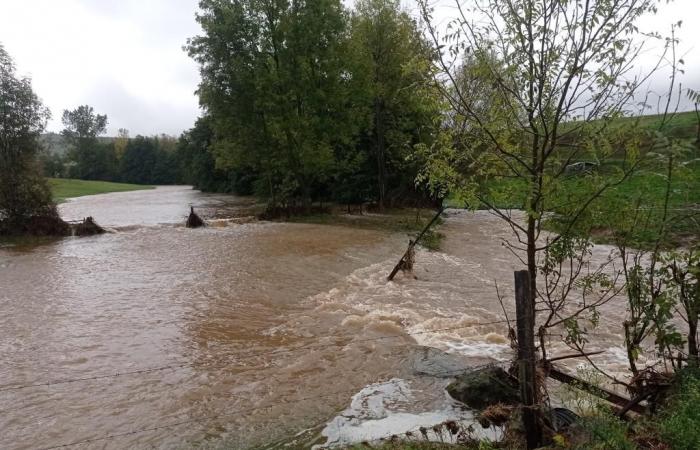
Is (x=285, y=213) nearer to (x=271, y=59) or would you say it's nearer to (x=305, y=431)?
(x=271, y=59)

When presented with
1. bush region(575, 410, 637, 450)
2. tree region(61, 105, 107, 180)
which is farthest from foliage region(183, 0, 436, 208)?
tree region(61, 105, 107, 180)

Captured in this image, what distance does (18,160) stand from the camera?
2205 cm

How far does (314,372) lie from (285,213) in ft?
72.5

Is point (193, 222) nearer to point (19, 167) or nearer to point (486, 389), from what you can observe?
point (19, 167)

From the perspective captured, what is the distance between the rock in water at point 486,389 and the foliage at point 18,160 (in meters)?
22.8

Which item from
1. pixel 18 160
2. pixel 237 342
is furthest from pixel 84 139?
pixel 237 342

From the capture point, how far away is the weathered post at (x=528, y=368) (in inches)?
183

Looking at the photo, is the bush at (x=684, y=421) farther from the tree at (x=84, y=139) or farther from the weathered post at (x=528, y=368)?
the tree at (x=84, y=139)

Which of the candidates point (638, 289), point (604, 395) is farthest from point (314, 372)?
point (638, 289)

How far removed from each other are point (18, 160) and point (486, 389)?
2419 cm

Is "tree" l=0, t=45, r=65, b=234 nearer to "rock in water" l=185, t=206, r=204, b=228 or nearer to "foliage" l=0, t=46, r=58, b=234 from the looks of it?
"foliage" l=0, t=46, r=58, b=234

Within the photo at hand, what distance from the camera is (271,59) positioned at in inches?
1097

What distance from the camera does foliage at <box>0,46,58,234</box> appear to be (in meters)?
21.8

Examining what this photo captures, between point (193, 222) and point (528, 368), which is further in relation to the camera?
point (193, 222)
